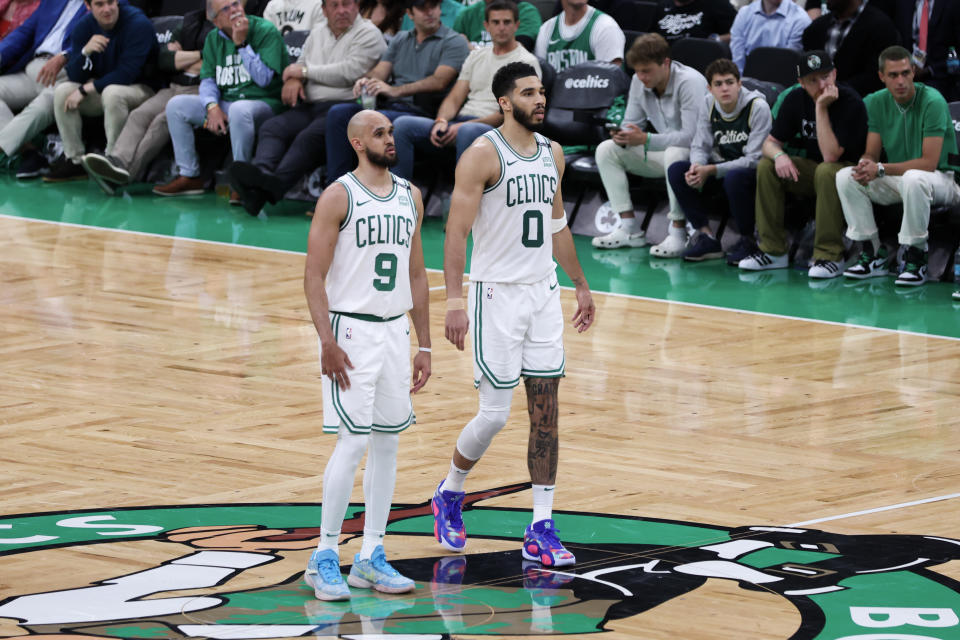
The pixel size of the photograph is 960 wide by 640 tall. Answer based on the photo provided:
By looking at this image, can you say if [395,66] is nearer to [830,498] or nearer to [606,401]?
[606,401]

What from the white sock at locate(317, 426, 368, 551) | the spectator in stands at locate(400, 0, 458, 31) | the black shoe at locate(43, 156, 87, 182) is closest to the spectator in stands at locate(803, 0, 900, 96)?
the spectator in stands at locate(400, 0, 458, 31)

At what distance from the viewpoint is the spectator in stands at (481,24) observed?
1488 cm

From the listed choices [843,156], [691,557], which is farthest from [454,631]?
[843,156]

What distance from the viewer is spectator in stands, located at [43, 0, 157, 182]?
1623 centimetres

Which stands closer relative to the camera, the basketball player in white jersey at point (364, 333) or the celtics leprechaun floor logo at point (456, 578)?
the celtics leprechaun floor logo at point (456, 578)

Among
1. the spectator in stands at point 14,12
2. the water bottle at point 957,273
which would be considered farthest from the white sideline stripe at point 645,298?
the spectator in stands at point 14,12

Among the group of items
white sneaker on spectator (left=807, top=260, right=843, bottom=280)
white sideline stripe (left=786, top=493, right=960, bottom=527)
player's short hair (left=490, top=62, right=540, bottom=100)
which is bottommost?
white sneaker on spectator (left=807, top=260, right=843, bottom=280)

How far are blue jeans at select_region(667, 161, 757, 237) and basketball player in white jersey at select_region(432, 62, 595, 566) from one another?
625cm

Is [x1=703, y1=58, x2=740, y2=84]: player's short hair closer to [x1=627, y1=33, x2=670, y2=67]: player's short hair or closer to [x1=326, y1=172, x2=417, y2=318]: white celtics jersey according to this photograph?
[x1=627, y1=33, x2=670, y2=67]: player's short hair

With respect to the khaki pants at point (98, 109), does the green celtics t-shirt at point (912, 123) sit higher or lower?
higher

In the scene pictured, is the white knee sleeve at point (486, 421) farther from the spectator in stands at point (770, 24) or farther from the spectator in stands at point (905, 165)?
the spectator in stands at point (770, 24)

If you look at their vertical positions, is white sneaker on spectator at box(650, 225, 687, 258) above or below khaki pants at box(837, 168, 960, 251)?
below

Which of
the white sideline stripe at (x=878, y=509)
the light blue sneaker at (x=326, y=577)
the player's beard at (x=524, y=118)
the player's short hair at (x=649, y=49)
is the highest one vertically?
the player's beard at (x=524, y=118)

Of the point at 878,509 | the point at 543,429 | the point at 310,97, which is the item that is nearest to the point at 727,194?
the point at 310,97
